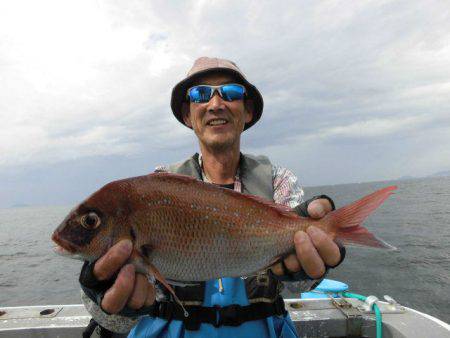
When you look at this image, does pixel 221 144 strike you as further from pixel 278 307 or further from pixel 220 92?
pixel 278 307

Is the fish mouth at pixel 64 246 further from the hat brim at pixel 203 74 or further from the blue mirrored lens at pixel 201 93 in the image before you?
the hat brim at pixel 203 74

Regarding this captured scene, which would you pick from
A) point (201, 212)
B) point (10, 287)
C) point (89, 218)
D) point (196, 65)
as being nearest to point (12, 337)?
point (89, 218)

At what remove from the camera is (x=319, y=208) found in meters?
2.75

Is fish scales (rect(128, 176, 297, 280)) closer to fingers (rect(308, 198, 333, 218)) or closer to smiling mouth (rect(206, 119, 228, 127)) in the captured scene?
fingers (rect(308, 198, 333, 218))

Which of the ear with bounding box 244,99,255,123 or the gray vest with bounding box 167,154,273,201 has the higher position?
the ear with bounding box 244,99,255,123

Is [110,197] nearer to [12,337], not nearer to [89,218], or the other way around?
[89,218]

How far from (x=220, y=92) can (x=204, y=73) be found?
1.24 ft

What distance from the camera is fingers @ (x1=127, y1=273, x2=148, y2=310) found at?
8.14 ft

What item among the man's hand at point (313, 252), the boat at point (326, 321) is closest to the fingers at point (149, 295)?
the man's hand at point (313, 252)

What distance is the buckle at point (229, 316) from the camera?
3.17 m

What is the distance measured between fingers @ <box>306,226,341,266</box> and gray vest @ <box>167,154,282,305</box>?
88 centimetres

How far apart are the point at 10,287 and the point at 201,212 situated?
80.0 ft

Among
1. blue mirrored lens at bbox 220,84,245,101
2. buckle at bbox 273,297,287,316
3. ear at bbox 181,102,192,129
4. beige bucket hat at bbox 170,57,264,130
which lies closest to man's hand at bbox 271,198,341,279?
buckle at bbox 273,297,287,316

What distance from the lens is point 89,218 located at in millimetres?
2387
